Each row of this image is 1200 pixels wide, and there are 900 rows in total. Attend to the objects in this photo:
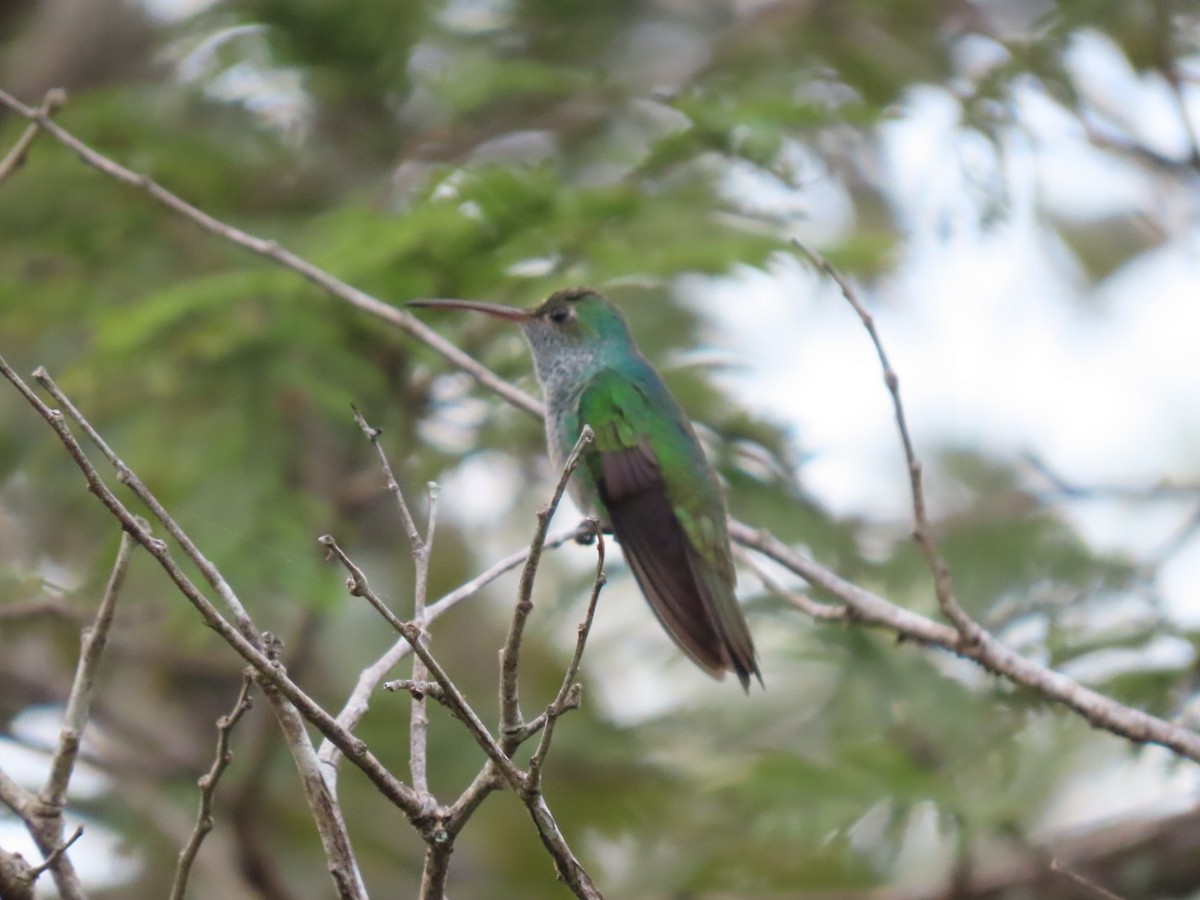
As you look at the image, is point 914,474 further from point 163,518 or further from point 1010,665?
point 163,518

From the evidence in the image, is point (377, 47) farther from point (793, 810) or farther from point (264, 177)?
point (793, 810)

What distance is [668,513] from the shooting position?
5.39 meters

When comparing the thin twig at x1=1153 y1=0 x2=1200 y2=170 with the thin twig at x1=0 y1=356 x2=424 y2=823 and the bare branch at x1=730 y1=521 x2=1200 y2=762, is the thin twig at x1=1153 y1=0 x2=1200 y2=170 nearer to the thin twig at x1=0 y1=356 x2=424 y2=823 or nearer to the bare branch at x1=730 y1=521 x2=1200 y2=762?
the bare branch at x1=730 y1=521 x2=1200 y2=762

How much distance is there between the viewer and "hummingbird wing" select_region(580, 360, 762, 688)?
4.91 metres

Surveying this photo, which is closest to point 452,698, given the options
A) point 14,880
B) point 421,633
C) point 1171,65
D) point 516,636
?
point 516,636

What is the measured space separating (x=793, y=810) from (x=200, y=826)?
3.27 meters

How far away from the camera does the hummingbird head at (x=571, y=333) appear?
5.92 meters

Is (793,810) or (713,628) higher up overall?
(713,628)

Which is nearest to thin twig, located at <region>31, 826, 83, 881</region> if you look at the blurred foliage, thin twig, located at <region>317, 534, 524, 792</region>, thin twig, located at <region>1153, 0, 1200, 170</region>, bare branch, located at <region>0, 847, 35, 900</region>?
bare branch, located at <region>0, 847, 35, 900</region>

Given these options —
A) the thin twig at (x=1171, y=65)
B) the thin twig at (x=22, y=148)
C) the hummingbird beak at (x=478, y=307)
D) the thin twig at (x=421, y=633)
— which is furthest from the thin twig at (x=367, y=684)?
the thin twig at (x=1171, y=65)

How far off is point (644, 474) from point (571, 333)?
964 millimetres

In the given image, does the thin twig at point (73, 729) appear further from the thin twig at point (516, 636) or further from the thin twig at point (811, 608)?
the thin twig at point (811, 608)

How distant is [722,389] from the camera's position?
6.29m

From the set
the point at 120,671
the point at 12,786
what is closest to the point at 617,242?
the point at 12,786
